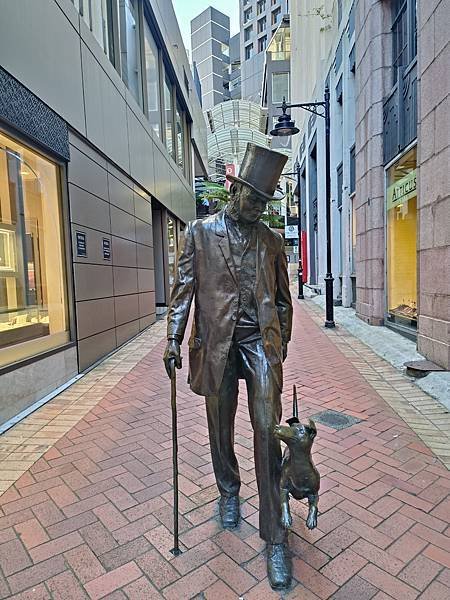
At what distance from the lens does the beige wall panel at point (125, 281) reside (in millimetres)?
8633

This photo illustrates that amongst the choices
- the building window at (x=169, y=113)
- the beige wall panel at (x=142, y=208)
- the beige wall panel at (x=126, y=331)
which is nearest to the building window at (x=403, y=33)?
the beige wall panel at (x=142, y=208)

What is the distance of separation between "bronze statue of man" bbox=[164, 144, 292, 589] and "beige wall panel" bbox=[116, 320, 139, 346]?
634cm

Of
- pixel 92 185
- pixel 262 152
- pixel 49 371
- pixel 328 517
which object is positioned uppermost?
pixel 92 185

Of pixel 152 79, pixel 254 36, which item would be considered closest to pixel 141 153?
pixel 152 79

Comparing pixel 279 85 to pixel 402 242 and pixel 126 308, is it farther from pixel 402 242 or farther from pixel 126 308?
pixel 126 308

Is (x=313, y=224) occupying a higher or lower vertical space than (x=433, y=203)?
higher

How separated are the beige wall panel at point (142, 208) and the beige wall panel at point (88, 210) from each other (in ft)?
7.74

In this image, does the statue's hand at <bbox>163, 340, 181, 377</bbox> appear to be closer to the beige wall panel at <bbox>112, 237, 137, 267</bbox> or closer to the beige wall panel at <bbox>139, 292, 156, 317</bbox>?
the beige wall panel at <bbox>112, 237, 137, 267</bbox>

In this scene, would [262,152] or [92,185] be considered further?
[92,185]

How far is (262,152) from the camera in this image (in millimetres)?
2322

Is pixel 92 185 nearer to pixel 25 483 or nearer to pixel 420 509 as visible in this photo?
pixel 25 483

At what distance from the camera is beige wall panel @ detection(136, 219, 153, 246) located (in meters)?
10.6

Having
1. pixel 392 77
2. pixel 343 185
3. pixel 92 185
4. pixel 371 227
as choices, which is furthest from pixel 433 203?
pixel 343 185

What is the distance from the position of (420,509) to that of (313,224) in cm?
2261
